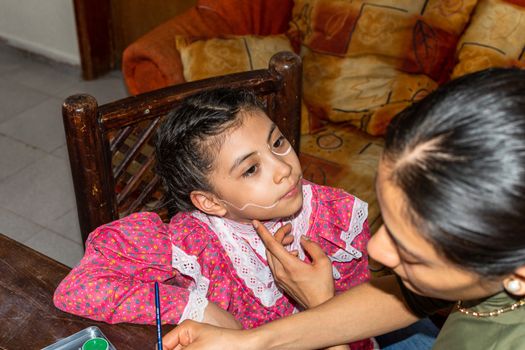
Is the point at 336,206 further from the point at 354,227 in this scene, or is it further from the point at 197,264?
the point at 197,264

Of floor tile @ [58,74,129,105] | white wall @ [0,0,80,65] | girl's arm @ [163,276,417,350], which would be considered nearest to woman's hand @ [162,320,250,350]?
girl's arm @ [163,276,417,350]

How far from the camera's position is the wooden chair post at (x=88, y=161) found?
4.39ft

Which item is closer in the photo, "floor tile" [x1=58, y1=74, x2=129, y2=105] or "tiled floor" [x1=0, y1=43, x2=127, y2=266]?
"tiled floor" [x1=0, y1=43, x2=127, y2=266]

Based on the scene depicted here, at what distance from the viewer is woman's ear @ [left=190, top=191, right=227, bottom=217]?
4.74 ft

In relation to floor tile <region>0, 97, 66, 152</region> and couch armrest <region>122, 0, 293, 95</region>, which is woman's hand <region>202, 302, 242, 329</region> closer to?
couch armrest <region>122, 0, 293, 95</region>

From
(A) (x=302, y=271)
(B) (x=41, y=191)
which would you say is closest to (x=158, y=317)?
(A) (x=302, y=271)

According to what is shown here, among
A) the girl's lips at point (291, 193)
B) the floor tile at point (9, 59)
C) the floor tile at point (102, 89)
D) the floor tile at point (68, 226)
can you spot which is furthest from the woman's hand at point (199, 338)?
the floor tile at point (9, 59)

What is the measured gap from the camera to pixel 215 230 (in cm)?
147

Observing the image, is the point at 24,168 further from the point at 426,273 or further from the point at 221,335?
the point at 426,273

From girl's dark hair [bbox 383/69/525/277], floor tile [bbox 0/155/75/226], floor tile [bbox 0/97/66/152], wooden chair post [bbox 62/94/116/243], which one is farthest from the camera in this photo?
floor tile [bbox 0/97/66/152]

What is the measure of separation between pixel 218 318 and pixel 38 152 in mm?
2532

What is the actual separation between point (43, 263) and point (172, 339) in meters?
0.36

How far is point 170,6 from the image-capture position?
3781 millimetres

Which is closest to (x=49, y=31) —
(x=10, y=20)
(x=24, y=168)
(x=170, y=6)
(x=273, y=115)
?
(x=10, y=20)
